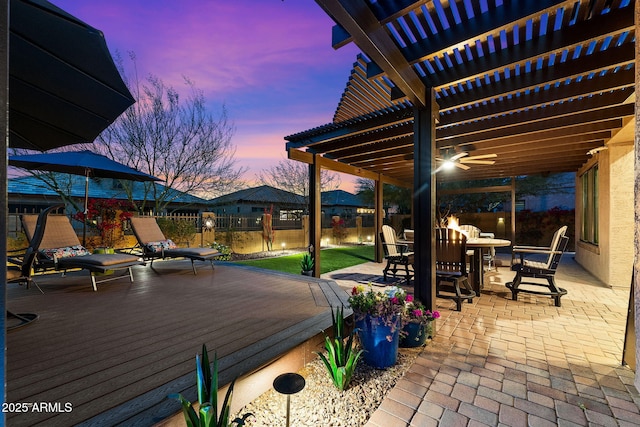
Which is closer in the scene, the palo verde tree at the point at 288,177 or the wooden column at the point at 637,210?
the wooden column at the point at 637,210

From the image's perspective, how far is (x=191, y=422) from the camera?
4.21ft

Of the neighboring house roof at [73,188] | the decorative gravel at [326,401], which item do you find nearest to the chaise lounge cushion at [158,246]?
the decorative gravel at [326,401]

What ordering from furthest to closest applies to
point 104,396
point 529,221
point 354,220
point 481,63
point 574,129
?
point 354,220 < point 529,221 < point 574,129 < point 481,63 < point 104,396

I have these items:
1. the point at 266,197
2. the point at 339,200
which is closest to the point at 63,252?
the point at 266,197

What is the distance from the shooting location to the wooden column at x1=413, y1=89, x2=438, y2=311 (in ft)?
10.4

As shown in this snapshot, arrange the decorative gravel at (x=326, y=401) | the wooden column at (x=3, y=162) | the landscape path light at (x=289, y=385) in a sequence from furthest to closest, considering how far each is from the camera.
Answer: the decorative gravel at (x=326, y=401), the landscape path light at (x=289, y=385), the wooden column at (x=3, y=162)

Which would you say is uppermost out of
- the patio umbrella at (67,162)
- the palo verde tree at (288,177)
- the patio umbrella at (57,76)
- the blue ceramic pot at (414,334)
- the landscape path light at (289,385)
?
the palo verde tree at (288,177)

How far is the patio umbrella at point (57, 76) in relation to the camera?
1.98 metres

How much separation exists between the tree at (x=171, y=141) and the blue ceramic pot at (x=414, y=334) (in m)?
9.27

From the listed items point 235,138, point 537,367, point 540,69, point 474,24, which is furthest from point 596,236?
point 235,138

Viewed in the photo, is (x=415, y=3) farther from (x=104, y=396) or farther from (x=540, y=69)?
(x=104, y=396)

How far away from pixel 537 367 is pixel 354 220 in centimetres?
1432

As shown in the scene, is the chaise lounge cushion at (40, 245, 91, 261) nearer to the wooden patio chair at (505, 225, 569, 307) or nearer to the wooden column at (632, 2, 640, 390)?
the wooden column at (632, 2, 640, 390)

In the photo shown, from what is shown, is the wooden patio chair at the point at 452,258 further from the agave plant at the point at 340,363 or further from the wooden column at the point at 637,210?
the agave plant at the point at 340,363
